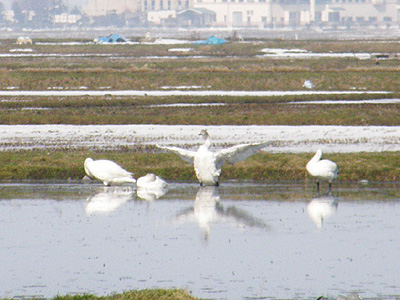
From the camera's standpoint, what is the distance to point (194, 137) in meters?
28.7

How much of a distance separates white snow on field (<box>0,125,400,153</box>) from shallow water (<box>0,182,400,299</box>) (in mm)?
5867

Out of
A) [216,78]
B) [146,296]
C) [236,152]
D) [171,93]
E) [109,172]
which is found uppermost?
[236,152]

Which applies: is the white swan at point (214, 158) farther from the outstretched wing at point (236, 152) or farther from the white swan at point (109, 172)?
the white swan at point (109, 172)

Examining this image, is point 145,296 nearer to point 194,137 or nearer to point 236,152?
point 236,152

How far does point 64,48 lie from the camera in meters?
93.2

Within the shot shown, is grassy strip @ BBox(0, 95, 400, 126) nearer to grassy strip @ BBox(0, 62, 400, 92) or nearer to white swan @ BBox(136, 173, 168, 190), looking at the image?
grassy strip @ BBox(0, 62, 400, 92)

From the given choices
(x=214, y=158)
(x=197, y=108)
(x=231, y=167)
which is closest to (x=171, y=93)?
(x=197, y=108)

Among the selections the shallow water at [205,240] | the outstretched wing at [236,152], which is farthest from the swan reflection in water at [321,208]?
the outstretched wing at [236,152]

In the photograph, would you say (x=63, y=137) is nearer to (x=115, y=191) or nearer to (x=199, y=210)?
(x=115, y=191)

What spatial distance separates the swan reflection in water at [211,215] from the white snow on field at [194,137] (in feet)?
24.1

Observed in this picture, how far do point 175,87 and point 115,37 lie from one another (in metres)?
59.8

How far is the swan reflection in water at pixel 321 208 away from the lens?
55.0ft

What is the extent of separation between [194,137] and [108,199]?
996cm

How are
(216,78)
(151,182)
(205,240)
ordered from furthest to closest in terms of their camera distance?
(216,78) < (151,182) < (205,240)
